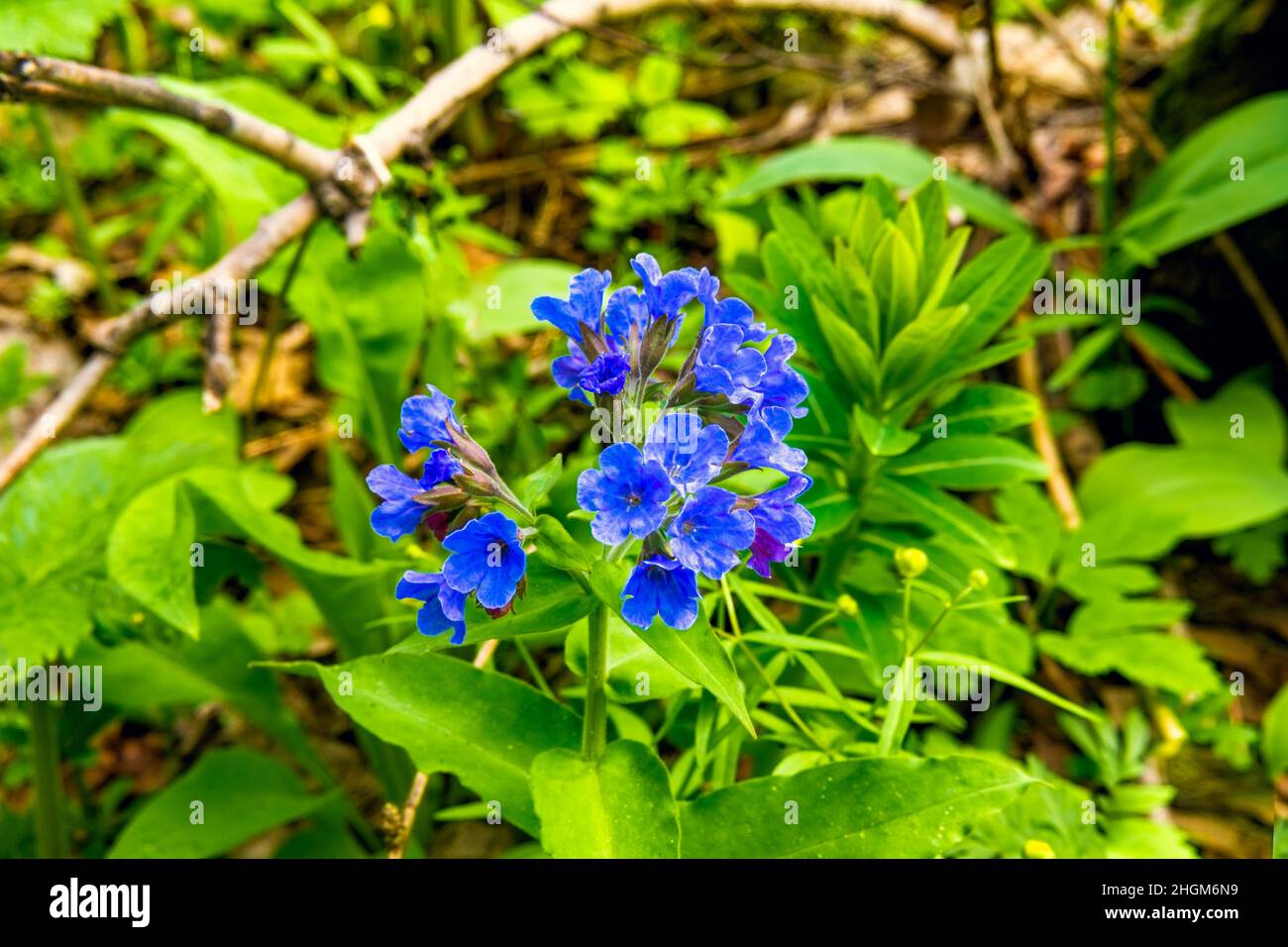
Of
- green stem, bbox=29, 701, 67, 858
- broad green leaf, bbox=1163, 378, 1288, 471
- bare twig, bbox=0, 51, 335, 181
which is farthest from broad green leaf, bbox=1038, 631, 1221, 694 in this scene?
green stem, bbox=29, 701, 67, 858

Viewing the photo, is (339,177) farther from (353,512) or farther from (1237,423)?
(1237,423)

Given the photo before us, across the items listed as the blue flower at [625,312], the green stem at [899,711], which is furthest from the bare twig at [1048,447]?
the blue flower at [625,312]

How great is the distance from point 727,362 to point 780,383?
86 millimetres

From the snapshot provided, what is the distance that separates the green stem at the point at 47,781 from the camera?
5.98 ft

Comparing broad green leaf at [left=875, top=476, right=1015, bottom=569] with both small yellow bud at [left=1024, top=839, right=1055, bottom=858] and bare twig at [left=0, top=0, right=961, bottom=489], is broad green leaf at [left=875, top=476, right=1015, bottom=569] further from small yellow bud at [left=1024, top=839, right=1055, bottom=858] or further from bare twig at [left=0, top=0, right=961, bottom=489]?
bare twig at [left=0, top=0, right=961, bottom=489]

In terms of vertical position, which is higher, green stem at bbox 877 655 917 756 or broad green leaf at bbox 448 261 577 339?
broad green leaf at bbox 448 261 577 339

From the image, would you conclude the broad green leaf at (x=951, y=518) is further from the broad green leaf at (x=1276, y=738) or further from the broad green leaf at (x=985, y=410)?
the broad green leaf at (x=1276, y=738)

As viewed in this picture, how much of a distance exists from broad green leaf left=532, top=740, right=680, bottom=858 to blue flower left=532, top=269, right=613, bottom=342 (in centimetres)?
54

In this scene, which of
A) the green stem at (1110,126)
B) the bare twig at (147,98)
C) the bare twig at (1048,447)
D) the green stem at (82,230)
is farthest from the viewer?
the green stem at (82,230)

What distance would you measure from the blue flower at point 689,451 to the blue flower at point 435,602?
0.86 feet

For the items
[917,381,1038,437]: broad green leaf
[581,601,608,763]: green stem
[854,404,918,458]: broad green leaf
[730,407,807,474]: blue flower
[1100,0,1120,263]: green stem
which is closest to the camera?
[730,407,807,474]: blue flower

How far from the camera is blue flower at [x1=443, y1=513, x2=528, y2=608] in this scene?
979 millimetres

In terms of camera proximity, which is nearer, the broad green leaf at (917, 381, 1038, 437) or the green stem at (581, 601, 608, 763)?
the green stem at (581, 601, 608, 763)
